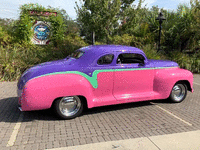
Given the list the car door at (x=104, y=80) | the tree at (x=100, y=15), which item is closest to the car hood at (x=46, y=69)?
the car door at (x=104, y=80)

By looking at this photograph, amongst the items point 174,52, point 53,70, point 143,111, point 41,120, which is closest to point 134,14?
point 174,52

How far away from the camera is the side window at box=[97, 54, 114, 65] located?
15.4ft

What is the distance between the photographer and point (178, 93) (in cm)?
598

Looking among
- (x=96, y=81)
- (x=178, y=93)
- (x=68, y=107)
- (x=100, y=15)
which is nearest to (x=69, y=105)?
(x=68, y=107)

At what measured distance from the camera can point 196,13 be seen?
40.7 ft

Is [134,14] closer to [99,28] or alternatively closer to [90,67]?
[99,28]

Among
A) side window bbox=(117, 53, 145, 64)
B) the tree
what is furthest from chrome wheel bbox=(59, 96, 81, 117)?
the tree

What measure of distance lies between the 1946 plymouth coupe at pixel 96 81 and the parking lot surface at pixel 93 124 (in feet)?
1.20

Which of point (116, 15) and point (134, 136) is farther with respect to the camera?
point (116, 15)

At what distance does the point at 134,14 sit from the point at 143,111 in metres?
6.93

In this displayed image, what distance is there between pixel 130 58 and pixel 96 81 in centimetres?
156

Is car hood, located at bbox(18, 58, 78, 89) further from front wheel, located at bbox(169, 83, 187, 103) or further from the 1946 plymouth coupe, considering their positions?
front wheel, located at bbox(169, 83, 187, 103)

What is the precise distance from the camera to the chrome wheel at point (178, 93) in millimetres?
5848

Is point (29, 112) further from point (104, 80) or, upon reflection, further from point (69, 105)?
point (104, 80)
